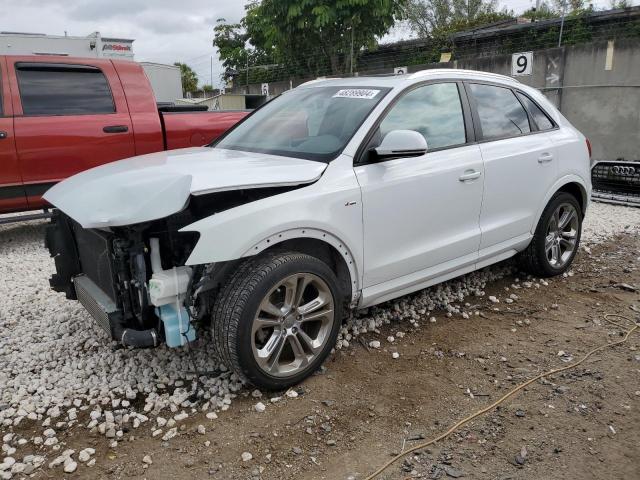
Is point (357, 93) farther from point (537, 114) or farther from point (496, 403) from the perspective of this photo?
point (496, 403)

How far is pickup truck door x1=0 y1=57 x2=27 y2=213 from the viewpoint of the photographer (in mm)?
5535

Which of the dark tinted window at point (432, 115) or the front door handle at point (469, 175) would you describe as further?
the front door handle at point (469, 175)

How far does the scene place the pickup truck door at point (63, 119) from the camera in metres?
5.67

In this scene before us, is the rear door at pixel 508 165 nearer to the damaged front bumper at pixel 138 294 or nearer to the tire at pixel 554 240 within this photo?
the tire at pixel 554 240

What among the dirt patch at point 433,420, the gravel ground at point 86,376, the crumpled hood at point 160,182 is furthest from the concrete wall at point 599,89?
the crumpled hood at point 160,182

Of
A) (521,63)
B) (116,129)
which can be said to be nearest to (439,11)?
(521,63)

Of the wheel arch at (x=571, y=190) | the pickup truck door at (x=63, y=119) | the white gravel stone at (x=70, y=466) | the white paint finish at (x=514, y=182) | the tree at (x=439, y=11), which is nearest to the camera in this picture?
the white gravel stone at (x=70, y=466)

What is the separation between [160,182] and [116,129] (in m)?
3.62

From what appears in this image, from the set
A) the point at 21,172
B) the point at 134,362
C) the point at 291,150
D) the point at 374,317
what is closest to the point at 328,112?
the point at 291,150

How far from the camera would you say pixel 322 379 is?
3.27 m

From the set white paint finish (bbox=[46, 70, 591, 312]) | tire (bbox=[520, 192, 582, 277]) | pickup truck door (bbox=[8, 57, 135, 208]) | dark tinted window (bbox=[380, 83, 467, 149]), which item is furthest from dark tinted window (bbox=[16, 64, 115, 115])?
tire (bbox=[520, 192, 582, 277])

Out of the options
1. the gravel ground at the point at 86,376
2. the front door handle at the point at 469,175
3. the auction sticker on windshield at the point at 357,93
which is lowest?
the gravel ground at the point at 86,376

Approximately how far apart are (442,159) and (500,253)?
43.9 inches

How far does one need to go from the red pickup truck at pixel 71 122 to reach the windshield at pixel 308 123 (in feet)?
7.55
